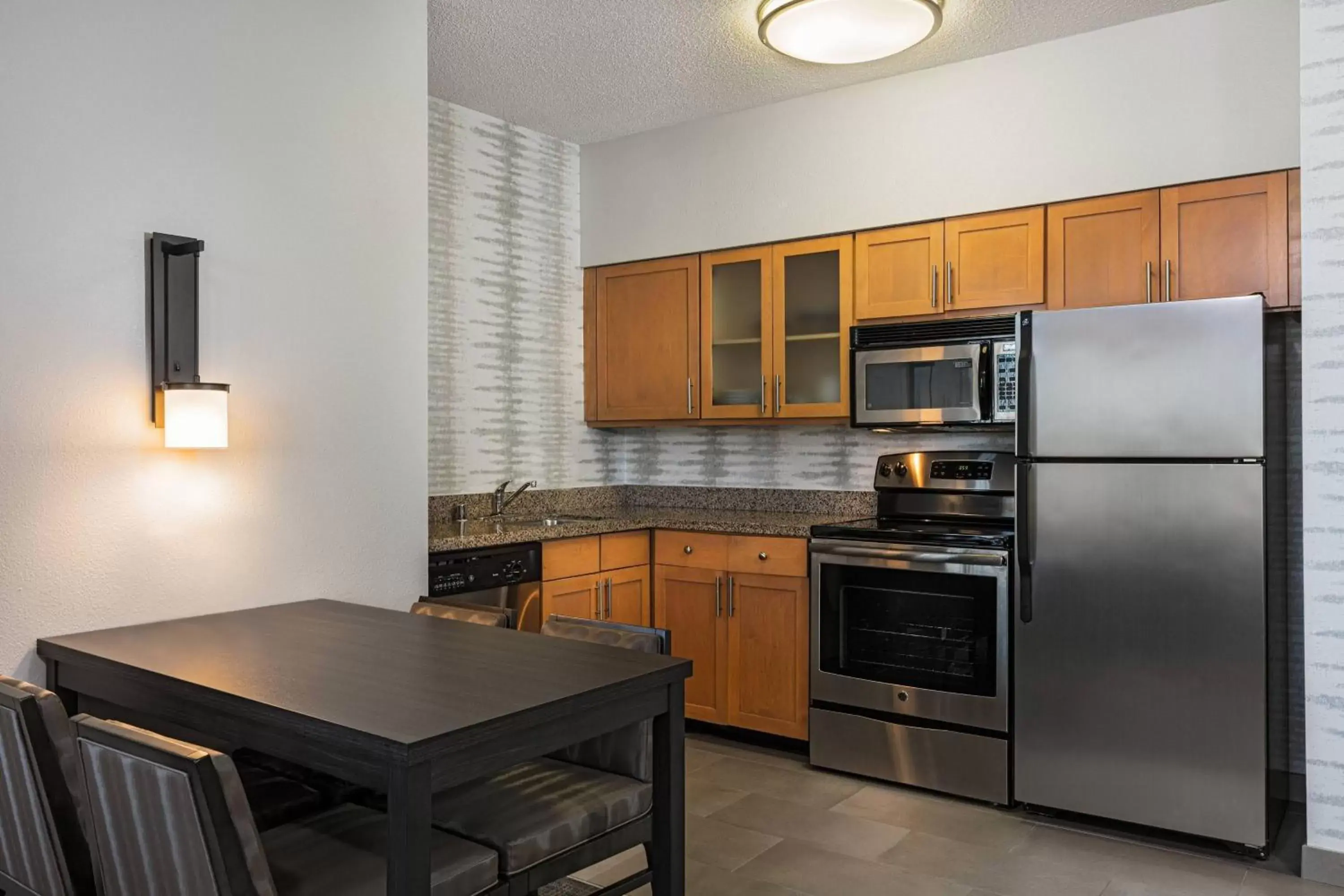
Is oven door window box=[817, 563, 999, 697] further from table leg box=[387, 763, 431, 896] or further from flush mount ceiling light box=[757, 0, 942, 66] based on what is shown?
Answer: table leg box=[387, 763, 431, 896]

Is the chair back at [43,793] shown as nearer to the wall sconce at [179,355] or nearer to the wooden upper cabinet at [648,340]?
the wall sconce at [179,355]

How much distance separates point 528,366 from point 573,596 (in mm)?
1225

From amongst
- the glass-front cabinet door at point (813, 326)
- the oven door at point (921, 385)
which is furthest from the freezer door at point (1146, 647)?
the glass-front cabinet door at point (813, 326)

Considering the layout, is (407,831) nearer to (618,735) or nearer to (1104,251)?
(618,735)

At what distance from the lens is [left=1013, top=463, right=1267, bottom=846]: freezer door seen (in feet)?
9.70

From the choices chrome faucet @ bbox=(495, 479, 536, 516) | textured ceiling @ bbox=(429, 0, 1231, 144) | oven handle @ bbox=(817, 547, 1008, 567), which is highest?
textured ceiling @ bbox=(429, 0, 1231, 144)

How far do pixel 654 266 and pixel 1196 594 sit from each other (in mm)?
2639

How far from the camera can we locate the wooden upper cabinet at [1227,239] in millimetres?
3180

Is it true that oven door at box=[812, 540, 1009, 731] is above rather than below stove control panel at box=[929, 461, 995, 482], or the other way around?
below

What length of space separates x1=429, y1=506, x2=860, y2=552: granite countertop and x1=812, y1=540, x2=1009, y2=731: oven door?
27 cm

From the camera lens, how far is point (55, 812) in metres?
1.74

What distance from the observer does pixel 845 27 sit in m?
3.11

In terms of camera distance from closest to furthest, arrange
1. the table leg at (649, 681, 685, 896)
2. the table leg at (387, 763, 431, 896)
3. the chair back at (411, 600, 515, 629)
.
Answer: the table leg at (387, 763, 431, 896)
the table leg at (649, 681, 685, 896)
the chair back at (411, 600, 515, 629)

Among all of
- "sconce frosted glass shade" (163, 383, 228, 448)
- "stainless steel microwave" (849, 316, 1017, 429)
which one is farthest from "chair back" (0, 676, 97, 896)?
"stainless steel microwave" (849, 316, 1017, 429)
